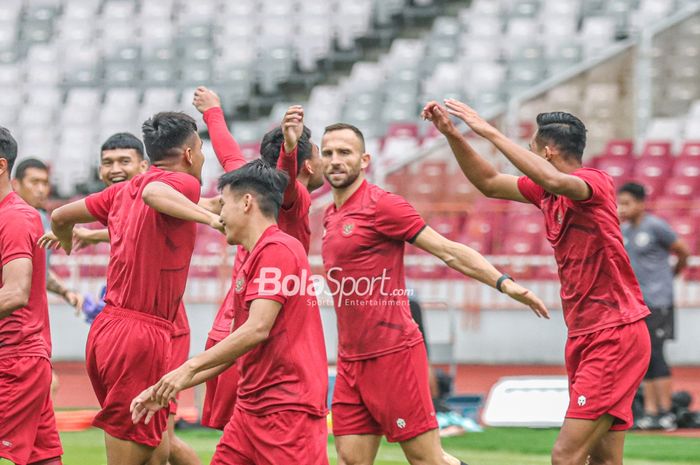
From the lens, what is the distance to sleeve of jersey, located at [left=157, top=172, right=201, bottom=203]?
6406mm

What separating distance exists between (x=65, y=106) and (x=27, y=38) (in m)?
2.69

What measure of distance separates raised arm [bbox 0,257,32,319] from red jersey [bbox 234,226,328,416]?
1.41m

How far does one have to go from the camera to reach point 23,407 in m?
6.55

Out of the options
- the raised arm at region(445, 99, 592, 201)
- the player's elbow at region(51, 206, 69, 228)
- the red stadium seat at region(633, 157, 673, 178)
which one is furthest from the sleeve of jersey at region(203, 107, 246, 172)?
the red stadium seat at region(633, 157, 673, 178)

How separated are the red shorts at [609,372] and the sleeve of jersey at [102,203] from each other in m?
2.74

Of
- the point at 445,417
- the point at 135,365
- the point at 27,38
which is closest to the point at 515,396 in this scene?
the point at 445,417

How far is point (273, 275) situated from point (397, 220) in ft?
5.02

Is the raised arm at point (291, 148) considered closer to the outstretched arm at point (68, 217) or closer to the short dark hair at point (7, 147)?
the outstretched arm at point (68, 217)

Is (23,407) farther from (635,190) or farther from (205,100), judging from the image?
(635,190)

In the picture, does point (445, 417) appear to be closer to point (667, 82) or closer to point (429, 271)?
point (429, 271)

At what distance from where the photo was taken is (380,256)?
6852 mm

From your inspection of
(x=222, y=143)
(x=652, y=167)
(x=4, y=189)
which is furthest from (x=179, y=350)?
(x=652, y=167)

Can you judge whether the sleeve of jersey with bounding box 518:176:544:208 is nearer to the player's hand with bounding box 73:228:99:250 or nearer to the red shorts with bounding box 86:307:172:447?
the red shorts with bounding box 86:307:172:447

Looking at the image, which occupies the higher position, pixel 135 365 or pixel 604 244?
pixel 604 244
